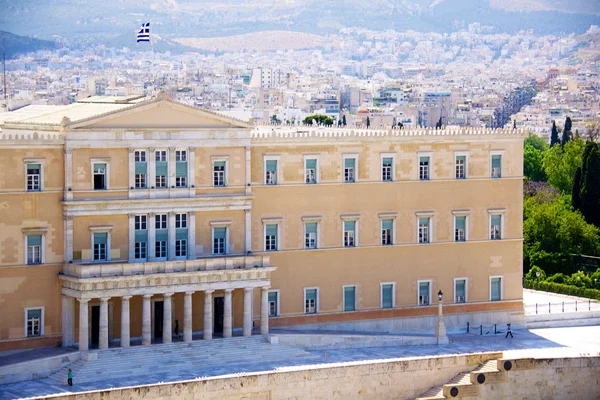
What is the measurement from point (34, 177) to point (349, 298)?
1283 centimetres

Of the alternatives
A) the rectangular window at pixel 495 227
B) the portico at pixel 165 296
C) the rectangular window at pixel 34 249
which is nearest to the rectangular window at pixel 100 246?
the portico at pixel 165 296

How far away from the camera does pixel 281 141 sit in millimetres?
55812

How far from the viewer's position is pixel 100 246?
173ft

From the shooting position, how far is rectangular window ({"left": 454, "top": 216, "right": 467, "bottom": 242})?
2330 inches

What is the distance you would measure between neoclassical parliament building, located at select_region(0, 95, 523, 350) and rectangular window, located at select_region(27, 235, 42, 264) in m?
0.05

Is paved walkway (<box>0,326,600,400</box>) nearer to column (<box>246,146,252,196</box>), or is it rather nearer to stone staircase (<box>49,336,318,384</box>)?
stone staircase (<box>49,336,318,384</box>)

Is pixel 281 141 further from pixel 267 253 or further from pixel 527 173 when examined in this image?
pixel 527 173

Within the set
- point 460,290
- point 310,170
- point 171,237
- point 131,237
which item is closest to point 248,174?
point 310,170

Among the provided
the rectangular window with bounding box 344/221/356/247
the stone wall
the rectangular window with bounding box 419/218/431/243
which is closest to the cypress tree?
the rectangular window with bounding box 419/218/431/243

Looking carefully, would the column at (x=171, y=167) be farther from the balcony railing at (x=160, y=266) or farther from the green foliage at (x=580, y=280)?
the green foliage at (x=580, y=280)

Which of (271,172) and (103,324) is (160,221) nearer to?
(103,324)

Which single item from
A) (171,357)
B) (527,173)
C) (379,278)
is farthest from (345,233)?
(527,173)

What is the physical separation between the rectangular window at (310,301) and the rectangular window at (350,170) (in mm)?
4293

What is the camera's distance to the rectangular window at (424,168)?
5849 centimetres
